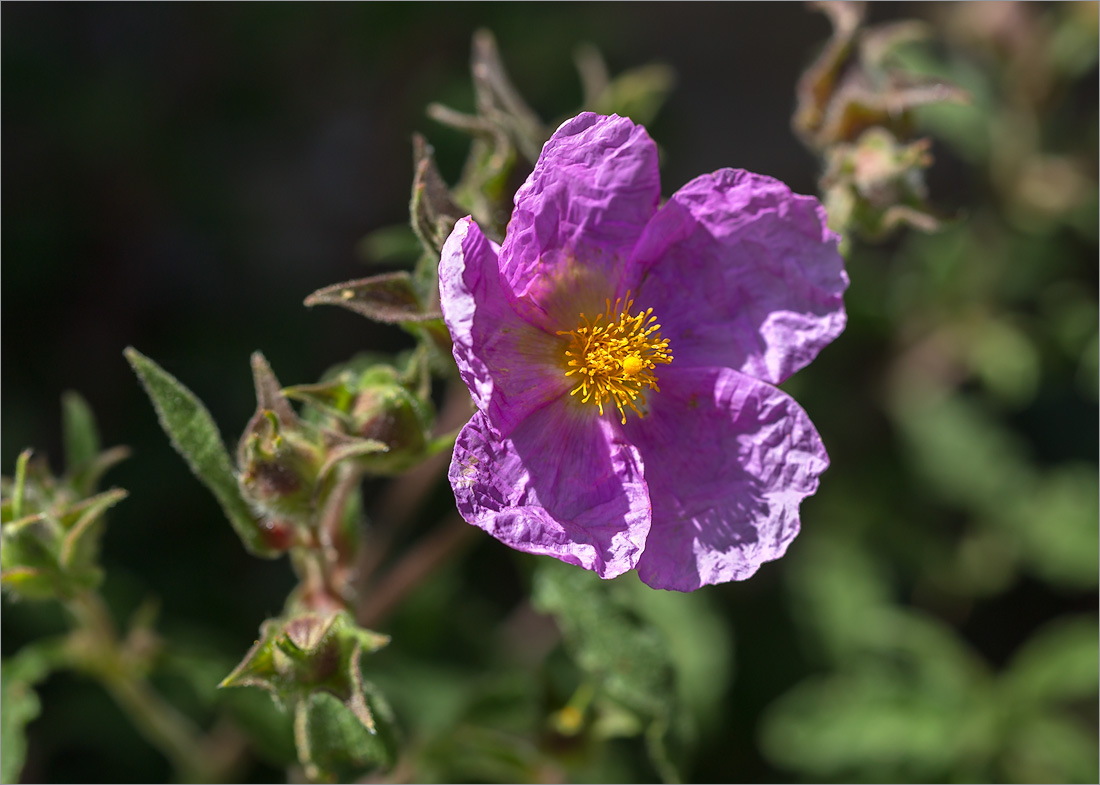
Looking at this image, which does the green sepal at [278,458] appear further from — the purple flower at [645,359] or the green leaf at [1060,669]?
the green leaf at [1060,669]

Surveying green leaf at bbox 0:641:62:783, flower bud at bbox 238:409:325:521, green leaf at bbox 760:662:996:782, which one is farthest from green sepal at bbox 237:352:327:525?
green leaf at bbox 760:662:996:782

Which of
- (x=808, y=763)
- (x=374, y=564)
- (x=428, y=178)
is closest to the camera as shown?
(x=428, y=178)

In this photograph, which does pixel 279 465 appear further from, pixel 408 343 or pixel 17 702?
pixel 408 343

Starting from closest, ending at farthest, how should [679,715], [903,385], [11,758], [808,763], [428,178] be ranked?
[428,178] → [11,758] → [679,715] → [808,763] → [903,385]

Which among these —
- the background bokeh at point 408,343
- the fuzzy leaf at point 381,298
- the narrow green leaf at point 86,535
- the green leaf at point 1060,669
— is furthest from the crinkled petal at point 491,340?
the green leaf at point 1060,669

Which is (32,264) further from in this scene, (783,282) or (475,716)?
(783,282)

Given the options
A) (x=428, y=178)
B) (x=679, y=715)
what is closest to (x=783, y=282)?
(x=428, y=178)
